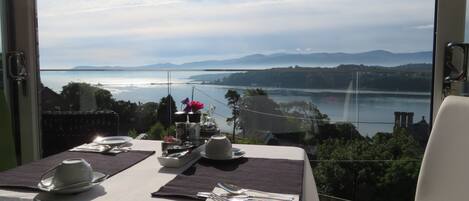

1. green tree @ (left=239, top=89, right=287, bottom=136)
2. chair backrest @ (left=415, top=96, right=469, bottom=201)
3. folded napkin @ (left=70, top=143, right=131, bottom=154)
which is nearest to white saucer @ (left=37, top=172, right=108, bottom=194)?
folded napkin @ (left=70, top=143, right=131, bottom=154)

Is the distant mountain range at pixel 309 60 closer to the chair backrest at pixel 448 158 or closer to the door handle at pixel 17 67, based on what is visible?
the door handle at pixel 17 67

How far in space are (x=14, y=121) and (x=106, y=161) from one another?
84.0 inches

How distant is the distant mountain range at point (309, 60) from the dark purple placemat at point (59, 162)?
1918 mm

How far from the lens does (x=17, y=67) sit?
3.26 metres

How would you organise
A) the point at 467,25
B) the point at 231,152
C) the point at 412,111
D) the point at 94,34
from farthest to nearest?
the point at 94,34 < the point at 412,111 < the point at 467,25 < the point at 231,152

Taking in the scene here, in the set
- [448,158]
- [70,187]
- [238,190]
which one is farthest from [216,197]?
[448,158]

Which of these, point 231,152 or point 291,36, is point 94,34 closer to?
point 291,36

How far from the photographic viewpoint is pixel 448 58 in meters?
2.63

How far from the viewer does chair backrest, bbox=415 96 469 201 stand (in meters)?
1.57

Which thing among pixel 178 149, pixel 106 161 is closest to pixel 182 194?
pixel 178 149

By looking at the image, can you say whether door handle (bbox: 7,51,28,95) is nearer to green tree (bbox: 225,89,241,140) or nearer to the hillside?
the hillside

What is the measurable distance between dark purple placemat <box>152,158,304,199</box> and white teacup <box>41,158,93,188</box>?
238mm

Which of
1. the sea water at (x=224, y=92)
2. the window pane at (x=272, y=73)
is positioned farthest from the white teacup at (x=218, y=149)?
the window pane at (x=272, y=73)

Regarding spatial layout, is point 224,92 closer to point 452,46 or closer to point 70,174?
point 452,46
